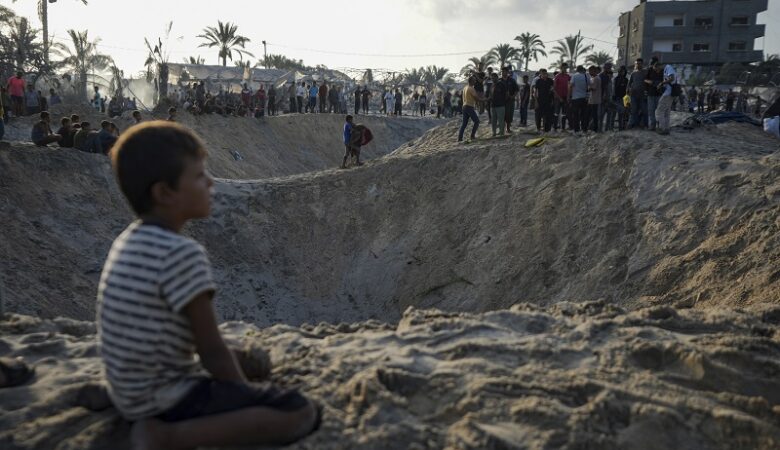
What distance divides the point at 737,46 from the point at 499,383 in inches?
2039

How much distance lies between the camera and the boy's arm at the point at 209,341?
2.23 metres

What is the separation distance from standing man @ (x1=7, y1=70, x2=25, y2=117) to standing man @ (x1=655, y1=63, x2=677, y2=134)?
57.6 ft

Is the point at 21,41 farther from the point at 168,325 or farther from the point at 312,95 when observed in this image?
the point at 168,325

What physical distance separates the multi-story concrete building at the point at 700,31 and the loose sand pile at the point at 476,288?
35.8 metres

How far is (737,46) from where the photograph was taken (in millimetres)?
45219

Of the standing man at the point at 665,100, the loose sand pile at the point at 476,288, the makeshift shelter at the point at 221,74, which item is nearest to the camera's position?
the loose sand pile at the point at 476,288

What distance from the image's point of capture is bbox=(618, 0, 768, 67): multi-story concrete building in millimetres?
44781

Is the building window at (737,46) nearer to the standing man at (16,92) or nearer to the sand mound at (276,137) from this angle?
the sand mound at (276,137)

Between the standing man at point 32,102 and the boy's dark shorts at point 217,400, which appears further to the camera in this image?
the standing man at point 32,102

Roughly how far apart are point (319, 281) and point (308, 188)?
265 cm

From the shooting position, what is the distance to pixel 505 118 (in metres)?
14.9

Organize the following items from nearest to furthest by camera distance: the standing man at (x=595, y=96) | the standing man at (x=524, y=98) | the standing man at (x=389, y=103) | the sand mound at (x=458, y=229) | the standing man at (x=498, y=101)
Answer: the sand mound at (x=458, y=229) → the standing man at (x=595, y=96) → the standing man at (x=498, y=101) → the standing man at (x=524, y=98) → the standing man at (x=389, y=103)

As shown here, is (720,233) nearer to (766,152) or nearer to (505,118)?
(766,152)

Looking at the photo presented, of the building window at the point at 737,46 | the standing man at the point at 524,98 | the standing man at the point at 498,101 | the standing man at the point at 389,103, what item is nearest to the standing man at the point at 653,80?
the standing man at the point at 498,101
